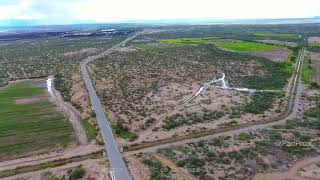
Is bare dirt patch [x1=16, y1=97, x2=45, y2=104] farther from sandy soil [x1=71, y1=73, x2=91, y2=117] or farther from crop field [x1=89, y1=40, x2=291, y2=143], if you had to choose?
crop field [x1=89, y1=40, x2=291, y2=143]

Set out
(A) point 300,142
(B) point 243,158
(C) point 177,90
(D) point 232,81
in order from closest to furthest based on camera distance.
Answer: (B) point 243,158 < (A) point 300,142 < (C) point 177,90 < (D) point 232,81

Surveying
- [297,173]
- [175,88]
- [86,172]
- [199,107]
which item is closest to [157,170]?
[86,172]

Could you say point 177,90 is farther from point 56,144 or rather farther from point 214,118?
point 56,144

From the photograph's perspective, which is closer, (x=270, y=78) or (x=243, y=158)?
(x=243, y=158)

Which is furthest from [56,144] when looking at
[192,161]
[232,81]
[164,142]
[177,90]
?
[232,81]

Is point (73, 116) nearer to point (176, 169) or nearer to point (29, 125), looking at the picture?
point (29, 125)

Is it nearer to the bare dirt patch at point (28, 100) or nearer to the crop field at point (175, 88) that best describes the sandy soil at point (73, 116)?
the bare dirt patch at point (28, 100)
